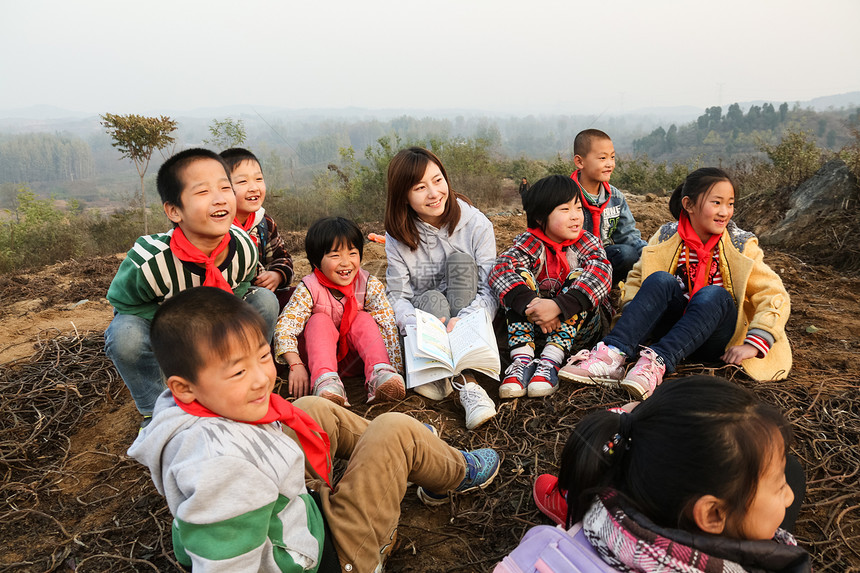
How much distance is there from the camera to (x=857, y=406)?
2307 mm

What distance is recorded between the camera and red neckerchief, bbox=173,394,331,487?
4.19 feet

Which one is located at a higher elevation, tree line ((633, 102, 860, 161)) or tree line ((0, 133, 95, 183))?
tree line ((633, 102, 860, 161))

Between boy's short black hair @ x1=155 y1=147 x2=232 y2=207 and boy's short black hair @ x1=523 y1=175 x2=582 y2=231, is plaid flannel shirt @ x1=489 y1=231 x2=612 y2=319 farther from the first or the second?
boy's short black hair @ x1=155 y1=147 x2=232 y2=207

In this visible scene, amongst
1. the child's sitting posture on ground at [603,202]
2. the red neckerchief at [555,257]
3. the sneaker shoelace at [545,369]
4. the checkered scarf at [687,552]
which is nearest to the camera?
the checkered scarf at [687,552]

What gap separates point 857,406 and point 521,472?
1592mm

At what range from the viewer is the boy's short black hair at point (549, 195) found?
2.81 metres

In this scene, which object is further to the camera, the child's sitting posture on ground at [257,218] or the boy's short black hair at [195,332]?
the child's sitting posture on ground at [257,218]

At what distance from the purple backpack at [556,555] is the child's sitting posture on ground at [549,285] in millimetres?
1289

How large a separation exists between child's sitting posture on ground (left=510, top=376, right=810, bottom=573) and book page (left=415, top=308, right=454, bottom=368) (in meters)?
1.32

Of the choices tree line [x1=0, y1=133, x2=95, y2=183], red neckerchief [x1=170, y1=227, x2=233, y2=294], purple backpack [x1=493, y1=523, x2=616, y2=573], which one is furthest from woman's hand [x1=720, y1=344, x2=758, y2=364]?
tree line [x1=0, y1=133, x2=95, y2=183]

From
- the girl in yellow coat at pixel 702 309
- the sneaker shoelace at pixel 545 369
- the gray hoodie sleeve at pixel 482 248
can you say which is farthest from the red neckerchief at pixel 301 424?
the gray hoodie sleeve at pixel 482 248

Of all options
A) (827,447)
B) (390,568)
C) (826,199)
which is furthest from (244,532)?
(826,199)

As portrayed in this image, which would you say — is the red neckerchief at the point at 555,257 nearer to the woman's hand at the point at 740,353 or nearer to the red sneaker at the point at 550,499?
the woman's hand at the point at 740,353

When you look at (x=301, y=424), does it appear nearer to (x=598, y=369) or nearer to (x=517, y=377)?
(x=517, y=377)
